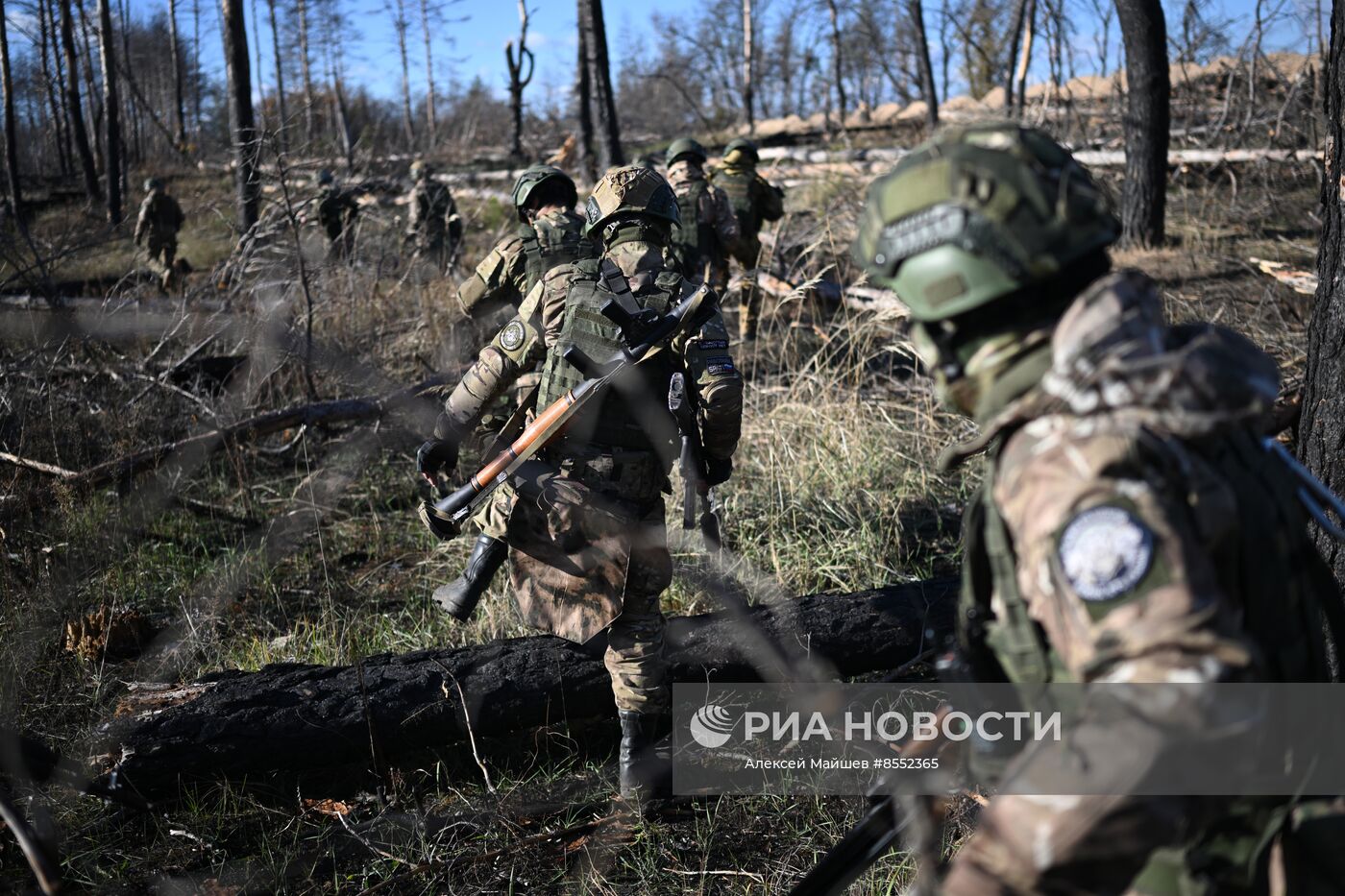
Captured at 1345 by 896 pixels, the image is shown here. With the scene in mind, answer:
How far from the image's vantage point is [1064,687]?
1313mm

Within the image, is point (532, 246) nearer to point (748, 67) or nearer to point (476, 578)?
point (476, 578)

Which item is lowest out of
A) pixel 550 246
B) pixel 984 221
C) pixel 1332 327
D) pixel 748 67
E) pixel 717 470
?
pixel 717 470

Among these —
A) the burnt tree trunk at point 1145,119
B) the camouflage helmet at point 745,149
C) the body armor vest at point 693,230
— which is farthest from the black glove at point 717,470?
the burnt tree trunk at point 1145,119

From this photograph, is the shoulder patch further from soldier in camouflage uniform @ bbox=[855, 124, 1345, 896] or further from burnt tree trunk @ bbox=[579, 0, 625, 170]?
burnt tree trunk @ bbox=[579, 0, 625, 170]

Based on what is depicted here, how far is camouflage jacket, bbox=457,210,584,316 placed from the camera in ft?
14.5

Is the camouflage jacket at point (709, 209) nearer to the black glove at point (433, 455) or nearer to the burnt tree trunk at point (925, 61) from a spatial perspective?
the black glove at point (433, 455)

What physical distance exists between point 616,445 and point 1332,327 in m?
2.02

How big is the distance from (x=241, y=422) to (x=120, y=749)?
8.44 ft

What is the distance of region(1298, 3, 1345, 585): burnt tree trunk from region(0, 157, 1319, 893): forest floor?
1.55 metres

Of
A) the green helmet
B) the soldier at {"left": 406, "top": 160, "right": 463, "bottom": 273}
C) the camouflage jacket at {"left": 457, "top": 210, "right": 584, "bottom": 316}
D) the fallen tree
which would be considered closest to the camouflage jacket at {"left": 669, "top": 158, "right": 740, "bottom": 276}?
the soldier at {"left": 406, "top": 160, "right": 463, "bottom": 273}

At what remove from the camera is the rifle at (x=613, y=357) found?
3.03m

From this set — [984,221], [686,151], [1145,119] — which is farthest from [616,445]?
[1145,119]

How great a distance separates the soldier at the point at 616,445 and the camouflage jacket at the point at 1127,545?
1892 mm

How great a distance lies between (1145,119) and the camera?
838cm
